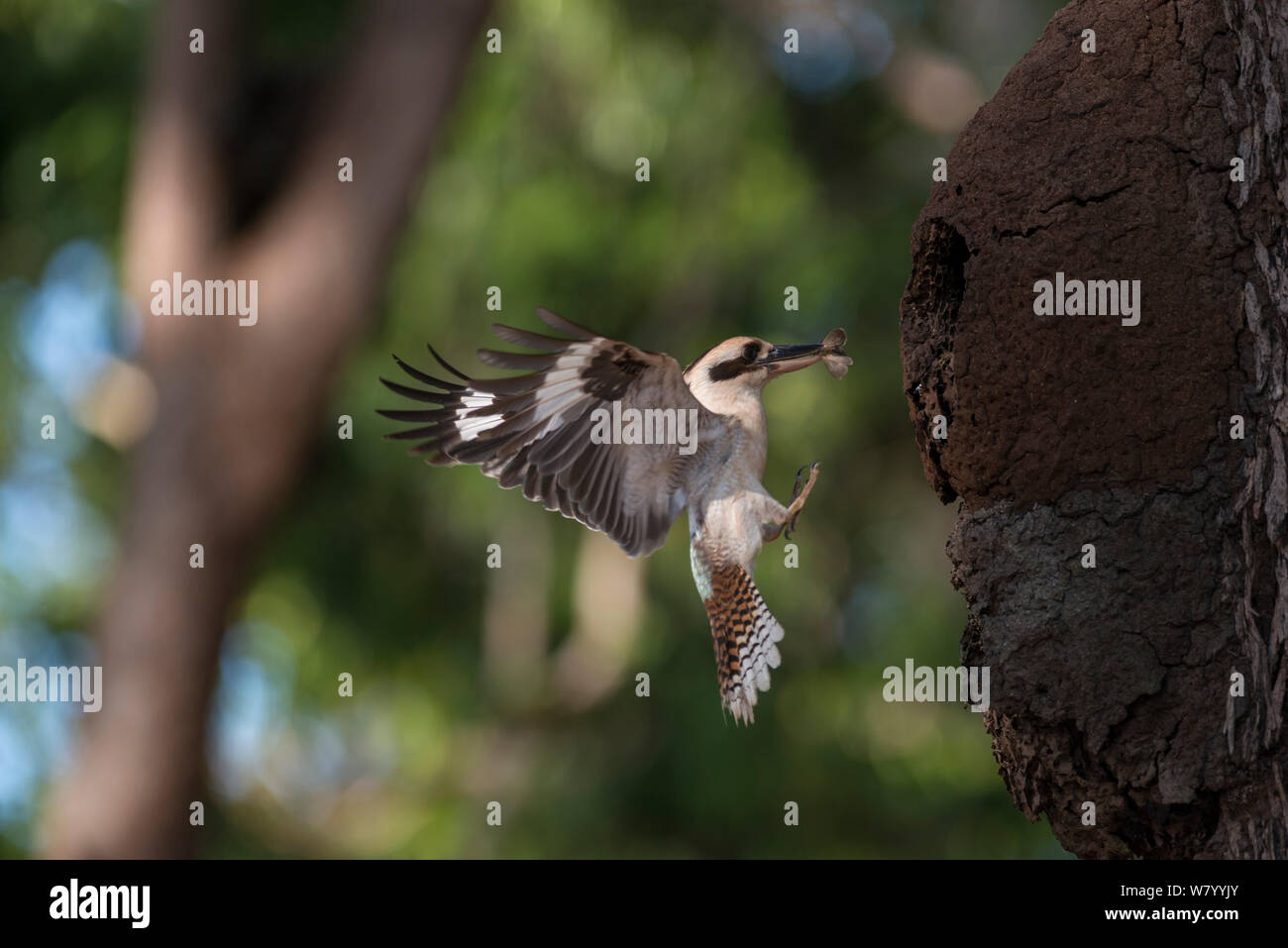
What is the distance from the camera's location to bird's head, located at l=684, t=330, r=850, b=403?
3.50 m

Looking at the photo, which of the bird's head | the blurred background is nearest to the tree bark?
the blurred background

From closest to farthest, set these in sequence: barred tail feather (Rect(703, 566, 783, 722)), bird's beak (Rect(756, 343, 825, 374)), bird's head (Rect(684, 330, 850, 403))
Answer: bird's beak (Rect(756, 343, 825, 374)) < bird's head (Rect(684, 330, 850, 403)) < barred tail feather (Rect(703, 566, 783, 722))

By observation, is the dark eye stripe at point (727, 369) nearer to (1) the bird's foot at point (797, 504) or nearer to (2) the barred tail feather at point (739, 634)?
(1) the bird's foot at point (797, 504)

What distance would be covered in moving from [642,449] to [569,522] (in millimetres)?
11941

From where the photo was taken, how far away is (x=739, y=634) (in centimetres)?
393

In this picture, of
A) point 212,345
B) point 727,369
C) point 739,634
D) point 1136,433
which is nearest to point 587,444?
point 727,369

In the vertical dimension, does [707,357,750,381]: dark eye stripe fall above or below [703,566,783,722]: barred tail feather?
above

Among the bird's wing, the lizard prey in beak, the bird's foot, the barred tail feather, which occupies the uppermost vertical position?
the lizard prey in beak

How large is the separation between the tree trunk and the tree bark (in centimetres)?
699

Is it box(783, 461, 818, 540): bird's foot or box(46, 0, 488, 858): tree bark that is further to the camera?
box(46, 0, 488, 858): tree bark

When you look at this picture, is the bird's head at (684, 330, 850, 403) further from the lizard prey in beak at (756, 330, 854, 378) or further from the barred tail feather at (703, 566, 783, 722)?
the barred tail feather at (703, 566, 783, 722)

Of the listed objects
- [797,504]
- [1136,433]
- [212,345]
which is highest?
[212,345]

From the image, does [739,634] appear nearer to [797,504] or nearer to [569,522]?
[797,504]
